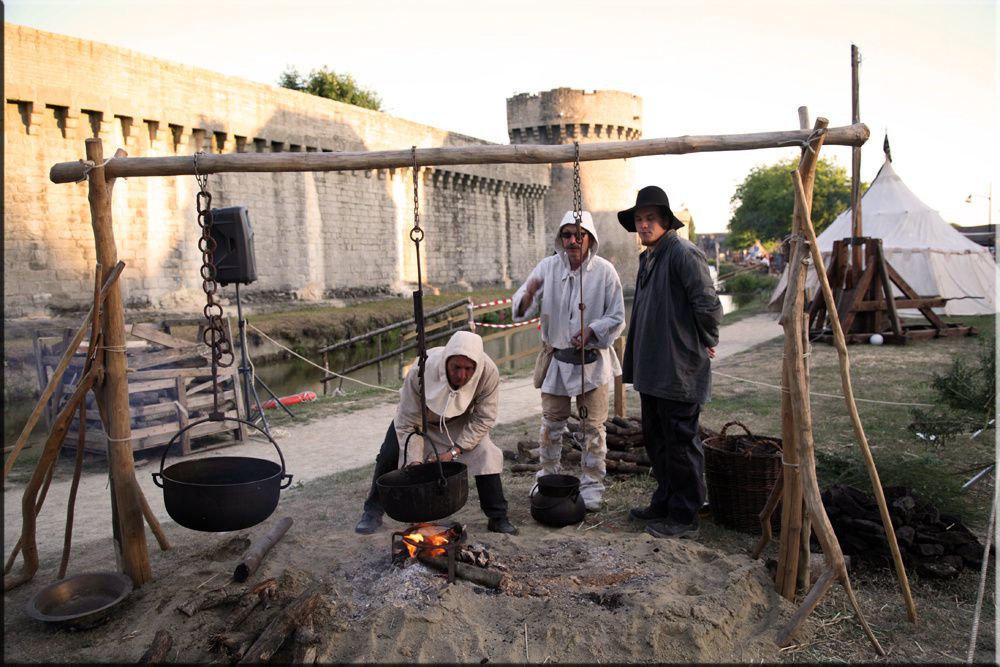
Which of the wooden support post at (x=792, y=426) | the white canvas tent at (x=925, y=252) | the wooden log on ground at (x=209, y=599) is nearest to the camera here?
the wooden log on ground at (x=209, y=599)

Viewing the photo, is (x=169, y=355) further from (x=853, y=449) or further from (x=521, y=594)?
(x=853, y=449)

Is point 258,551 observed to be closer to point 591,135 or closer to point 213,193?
point 213,193

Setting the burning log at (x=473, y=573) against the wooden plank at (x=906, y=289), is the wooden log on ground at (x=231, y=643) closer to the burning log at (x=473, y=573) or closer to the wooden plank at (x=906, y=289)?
the burning log at (x=473, y=573)

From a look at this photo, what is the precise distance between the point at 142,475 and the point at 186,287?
11.1m

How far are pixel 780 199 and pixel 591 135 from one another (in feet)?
47.8

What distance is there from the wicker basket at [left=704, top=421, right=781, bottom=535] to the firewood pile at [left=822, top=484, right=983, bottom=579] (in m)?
0.31

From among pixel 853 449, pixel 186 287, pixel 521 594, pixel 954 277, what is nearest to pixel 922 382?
pixel 853 449

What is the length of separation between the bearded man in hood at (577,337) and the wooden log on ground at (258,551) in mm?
1463

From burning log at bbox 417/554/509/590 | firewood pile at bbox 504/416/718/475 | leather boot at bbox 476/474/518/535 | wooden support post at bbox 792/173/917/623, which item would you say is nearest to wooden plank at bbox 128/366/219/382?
firewood pile at bbox 504/416/718/475

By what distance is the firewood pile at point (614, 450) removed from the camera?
16.6 ft

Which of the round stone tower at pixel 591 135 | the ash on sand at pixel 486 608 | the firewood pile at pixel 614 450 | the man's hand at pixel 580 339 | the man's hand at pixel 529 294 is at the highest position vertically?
the round stone tower at pixel 591 135

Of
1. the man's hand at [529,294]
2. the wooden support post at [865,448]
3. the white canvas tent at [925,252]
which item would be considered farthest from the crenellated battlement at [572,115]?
the wooden support post at [865,448]

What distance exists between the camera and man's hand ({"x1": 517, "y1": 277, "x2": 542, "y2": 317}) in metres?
4.48

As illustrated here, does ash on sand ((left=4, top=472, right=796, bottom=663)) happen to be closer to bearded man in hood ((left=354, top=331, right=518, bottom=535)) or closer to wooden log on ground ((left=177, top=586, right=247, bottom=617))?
wooden log on ground ((left=177, top=586, right=247, bottom=617))
